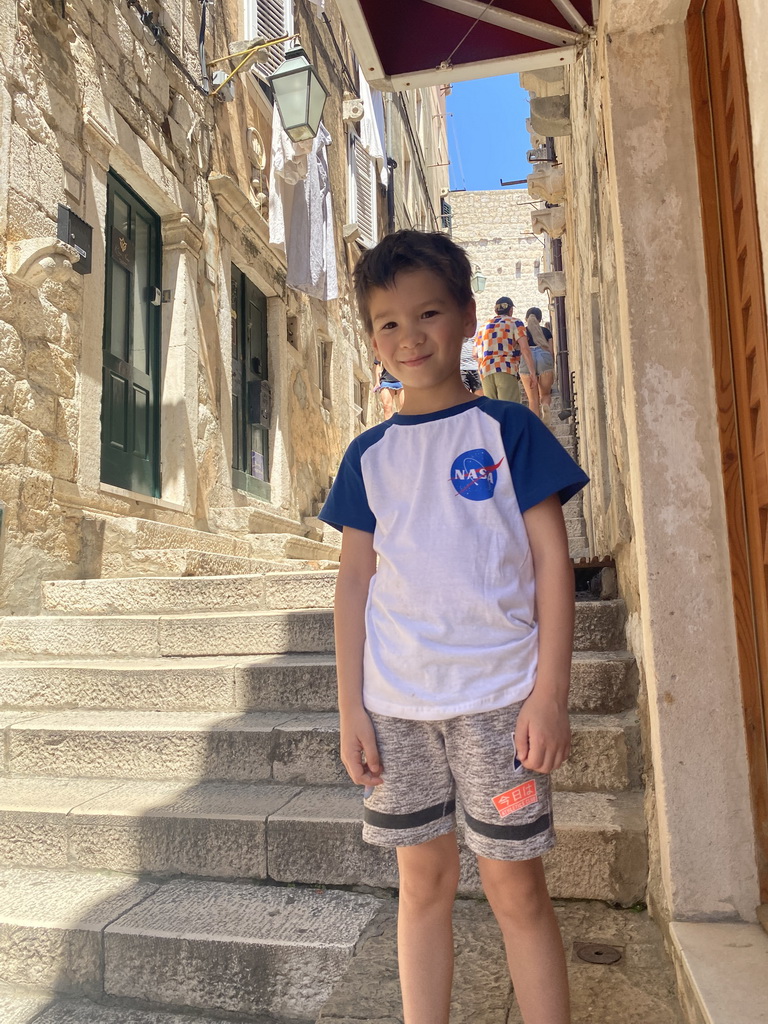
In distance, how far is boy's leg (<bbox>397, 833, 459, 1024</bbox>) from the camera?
136 cm

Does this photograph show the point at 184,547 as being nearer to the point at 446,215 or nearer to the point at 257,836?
the point at 257,836

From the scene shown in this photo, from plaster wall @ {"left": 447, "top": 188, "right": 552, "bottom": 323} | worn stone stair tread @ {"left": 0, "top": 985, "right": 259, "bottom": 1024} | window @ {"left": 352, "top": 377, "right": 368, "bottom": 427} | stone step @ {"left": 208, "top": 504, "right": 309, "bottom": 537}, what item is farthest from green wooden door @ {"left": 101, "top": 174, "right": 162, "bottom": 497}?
plaster wall @ {"left": 447, "top": 188, "right": 552, "bottom": 323}

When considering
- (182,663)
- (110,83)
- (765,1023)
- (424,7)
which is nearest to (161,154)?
(110,83)

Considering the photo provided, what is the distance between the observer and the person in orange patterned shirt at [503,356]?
20.9 feet

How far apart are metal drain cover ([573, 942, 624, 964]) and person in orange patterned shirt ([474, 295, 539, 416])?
483cm

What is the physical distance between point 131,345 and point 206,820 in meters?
4.35

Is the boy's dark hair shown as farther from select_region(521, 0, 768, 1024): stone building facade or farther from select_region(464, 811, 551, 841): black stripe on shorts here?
select_region(464, 811, 551, 841): black stripe on shorts

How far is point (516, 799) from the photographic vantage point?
1277 millimetres

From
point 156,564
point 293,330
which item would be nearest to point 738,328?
A: point 156,564

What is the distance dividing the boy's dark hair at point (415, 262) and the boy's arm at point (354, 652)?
43 cm

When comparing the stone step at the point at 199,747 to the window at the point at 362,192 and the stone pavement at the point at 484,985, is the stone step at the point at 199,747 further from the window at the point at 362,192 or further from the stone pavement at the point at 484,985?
the window at the point at 362,192

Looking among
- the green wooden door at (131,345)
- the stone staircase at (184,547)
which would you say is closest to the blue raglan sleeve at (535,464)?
the stone staircase at (184,547)

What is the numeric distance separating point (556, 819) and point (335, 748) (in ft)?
2.62

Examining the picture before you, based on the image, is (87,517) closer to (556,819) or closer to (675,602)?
(556,819)
